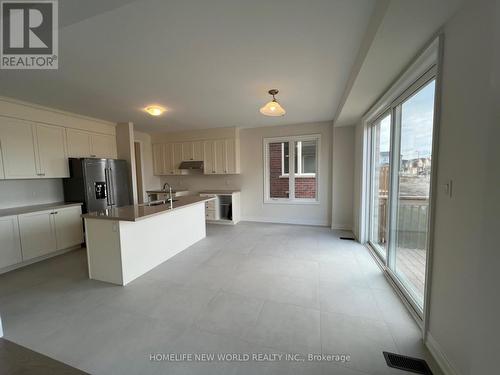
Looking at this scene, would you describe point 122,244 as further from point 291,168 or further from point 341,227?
point 341,227

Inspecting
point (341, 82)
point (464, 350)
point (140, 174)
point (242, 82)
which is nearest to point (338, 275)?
point (464, 350)

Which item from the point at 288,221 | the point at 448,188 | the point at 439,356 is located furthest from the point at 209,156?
the point at 439,356

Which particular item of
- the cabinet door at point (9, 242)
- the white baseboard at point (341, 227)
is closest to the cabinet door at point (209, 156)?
the white baseboard at point (341, 227)

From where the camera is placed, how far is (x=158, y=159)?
6258mm

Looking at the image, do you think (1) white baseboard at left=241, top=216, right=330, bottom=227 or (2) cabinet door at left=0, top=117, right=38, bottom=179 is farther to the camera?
(1) white baseboard at left=241, top=216, right=330, bottom=227

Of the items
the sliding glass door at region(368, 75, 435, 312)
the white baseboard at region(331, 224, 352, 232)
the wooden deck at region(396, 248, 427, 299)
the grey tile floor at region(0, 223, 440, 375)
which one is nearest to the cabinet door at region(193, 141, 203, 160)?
the grey tile floor at region(0, 223, 440, 375)

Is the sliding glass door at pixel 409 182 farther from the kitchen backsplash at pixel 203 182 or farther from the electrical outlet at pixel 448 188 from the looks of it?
the kitchen backsplash at pixel 203 182

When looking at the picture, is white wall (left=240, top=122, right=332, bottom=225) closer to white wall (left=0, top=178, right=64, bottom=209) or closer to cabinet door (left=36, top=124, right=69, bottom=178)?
cabinet door (left=36, top=124, right=69, bottom=178)

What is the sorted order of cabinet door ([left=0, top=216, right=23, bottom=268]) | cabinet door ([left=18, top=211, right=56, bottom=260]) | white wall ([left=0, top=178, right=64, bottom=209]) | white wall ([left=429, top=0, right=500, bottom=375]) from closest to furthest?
white wall ([left=429, top=0, right=500, bottom=375]) → cabinet door ([left=0, top=216, right=23, bottom=268]) → cabinet door ([left=18, top=211, right=56, bottom=260]) → white wall ([left=0, top=178, right=64, bottom=209])

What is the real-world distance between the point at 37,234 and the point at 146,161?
3.25 meters

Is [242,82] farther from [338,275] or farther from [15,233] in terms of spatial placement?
[15,233]

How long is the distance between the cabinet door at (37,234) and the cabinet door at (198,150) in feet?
10.5

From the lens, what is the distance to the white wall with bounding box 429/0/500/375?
0.84 meters

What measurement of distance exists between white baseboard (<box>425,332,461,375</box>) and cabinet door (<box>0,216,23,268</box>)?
4.96 metres
